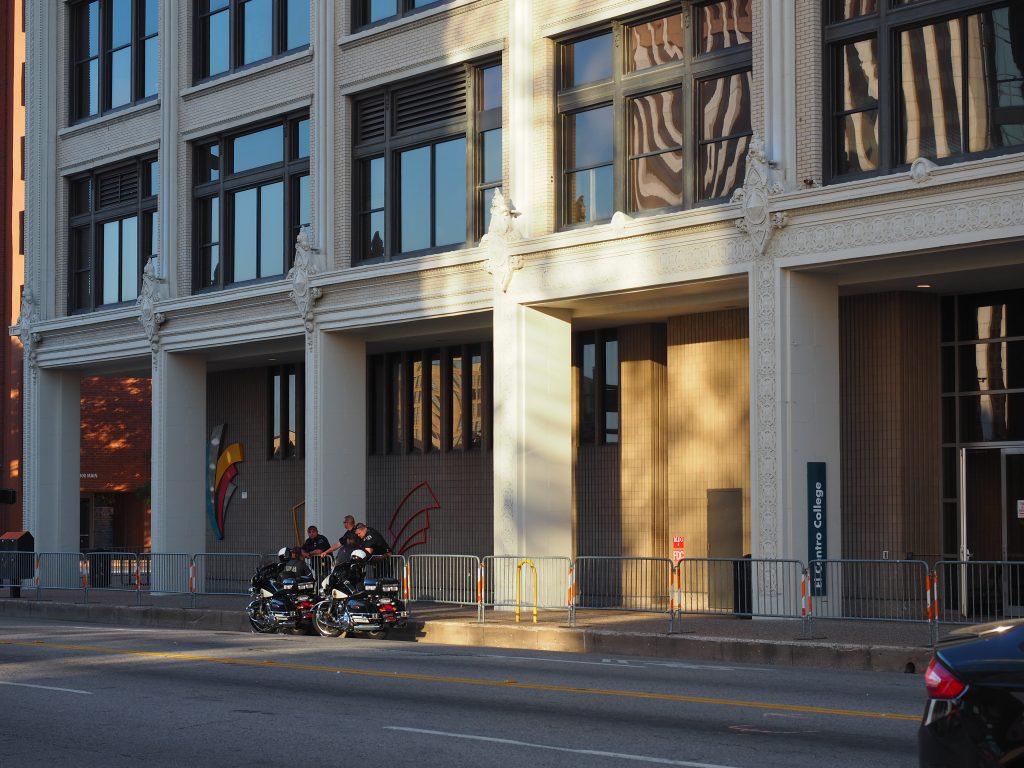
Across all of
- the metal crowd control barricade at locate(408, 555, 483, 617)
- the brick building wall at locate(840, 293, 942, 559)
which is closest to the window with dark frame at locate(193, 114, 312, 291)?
the metal crowd control barricade at locate(408, 555, 483, 617)

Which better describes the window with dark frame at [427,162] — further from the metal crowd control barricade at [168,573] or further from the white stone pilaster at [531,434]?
the metal crowd control barricade at [168,573]

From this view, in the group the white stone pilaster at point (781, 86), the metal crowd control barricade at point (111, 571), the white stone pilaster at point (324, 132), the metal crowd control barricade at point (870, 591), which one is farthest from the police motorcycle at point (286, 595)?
the white stone pilaster at point (781, 86)

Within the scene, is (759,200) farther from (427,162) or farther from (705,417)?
(427,162)

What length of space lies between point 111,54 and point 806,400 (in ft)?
74.9

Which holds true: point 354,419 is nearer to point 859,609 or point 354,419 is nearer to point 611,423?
point 611,423

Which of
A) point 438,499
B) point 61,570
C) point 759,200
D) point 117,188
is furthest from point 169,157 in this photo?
point 759,200

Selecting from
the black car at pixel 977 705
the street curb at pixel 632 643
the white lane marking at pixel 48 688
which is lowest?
the street curb at pixel 632 643

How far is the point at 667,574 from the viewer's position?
23.2 meters

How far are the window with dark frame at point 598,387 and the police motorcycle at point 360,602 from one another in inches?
281

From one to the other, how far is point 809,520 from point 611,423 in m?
7.20

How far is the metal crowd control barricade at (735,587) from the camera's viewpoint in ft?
70.2

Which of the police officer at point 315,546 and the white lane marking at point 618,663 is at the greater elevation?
the police officer at point 315,546

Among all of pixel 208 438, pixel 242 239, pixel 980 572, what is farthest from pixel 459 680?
pixel 208 438

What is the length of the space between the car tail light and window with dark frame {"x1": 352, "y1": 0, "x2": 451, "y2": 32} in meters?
24.2
